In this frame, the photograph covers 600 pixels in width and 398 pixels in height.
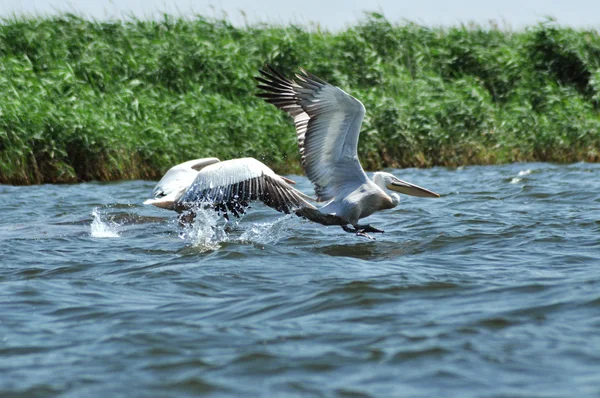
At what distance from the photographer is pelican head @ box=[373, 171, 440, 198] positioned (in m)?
7.04

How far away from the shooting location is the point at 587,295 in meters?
4.45

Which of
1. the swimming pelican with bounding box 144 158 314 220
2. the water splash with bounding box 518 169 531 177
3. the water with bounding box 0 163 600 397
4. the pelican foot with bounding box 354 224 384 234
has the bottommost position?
the water with bounding box 0 163 600 397

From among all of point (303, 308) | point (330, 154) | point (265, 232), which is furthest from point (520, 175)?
point (303, 308)

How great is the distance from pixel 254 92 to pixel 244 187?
8.05 meters

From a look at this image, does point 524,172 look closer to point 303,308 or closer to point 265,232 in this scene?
point 265,232

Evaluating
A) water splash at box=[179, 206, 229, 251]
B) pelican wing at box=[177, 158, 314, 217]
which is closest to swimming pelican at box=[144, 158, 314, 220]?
pelican wing at box=[177, 158, 314, 217]

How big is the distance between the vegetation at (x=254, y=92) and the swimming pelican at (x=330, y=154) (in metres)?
5.45

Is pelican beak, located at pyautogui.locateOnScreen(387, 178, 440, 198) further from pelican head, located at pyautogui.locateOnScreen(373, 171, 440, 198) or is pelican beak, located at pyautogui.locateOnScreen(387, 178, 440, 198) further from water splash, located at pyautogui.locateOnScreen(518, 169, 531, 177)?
water splash, located at pyautogui.locateOnScreen(518, 169, 531, 177)

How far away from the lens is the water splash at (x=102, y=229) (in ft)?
24.5

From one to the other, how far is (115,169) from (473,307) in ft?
27.1

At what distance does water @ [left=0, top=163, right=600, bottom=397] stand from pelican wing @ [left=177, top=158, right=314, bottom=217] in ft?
1.11

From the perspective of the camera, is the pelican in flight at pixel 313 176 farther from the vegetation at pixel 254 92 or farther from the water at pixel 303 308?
the vegetation at pixel 254 92

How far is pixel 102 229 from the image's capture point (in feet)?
25.2

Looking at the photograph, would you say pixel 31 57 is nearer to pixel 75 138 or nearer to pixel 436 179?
pixel 75 138
